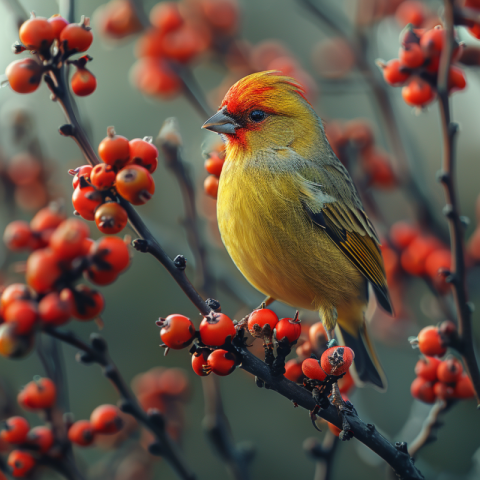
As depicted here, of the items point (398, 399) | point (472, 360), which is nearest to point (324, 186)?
point (472, 360)

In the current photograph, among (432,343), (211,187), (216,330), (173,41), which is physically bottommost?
(432,343)

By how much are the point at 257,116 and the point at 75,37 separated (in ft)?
4.58

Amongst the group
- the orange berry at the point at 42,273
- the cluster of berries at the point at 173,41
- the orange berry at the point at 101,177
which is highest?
the cluster of berries at the point at 173,41

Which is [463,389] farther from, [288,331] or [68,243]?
[68,243]

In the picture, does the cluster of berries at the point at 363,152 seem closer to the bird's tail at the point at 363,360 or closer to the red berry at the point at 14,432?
the bird's tail at the point at 363,360

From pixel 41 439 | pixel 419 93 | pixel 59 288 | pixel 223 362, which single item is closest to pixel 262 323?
pixel 223 362

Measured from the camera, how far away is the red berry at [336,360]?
197cm

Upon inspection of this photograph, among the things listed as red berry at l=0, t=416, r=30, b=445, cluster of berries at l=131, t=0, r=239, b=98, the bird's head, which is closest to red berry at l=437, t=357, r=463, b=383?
the bird's head

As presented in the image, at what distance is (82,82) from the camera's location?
81.4 inches

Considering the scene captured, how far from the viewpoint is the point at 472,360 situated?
2312 millimetres

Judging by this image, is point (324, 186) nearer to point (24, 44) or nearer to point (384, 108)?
point (384, 108)

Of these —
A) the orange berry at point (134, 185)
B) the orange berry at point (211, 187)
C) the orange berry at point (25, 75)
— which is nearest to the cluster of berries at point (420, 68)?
the orange berry at point (211, 187)

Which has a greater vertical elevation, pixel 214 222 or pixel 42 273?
pixel 42 273

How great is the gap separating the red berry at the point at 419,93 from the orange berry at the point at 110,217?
64.1 inches
